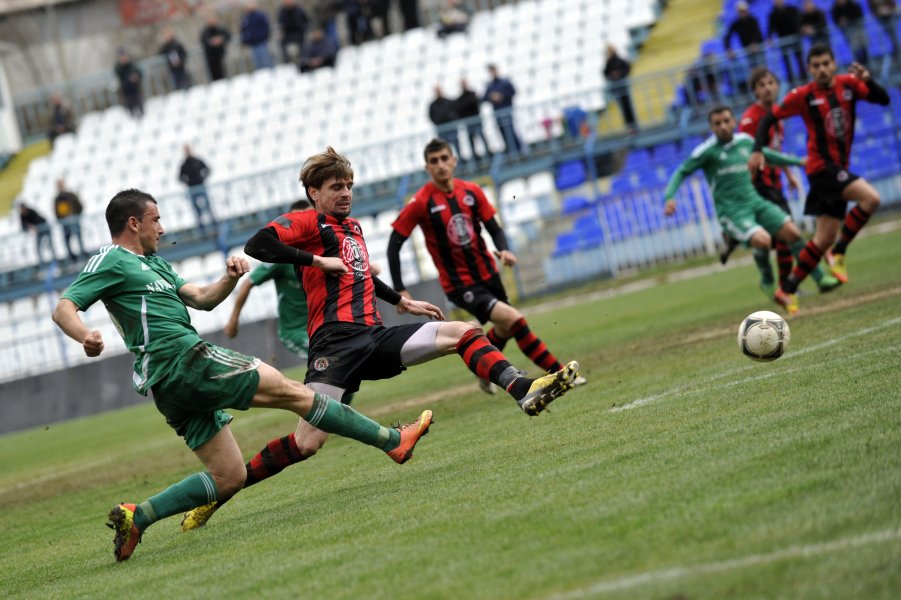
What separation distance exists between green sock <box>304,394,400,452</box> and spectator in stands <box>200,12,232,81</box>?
Result: 27898 mm

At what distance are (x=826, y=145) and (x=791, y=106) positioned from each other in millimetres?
547

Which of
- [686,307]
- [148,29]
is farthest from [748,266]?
[148,29]

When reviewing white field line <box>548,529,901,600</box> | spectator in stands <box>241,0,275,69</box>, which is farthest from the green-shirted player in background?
spectator in stands <box>241,0,275,69</box>

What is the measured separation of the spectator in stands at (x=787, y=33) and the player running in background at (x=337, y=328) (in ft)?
58.6

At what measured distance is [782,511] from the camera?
448cm

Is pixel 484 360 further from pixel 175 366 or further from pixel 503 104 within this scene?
pixel 503 104

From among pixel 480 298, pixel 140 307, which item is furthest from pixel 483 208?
pixel 140 307

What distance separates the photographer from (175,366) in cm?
667

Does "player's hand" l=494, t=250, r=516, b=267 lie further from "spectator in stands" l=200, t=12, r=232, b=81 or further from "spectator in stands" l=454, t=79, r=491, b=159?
"spectator in stands" l=200, t=12, r=232, b=81

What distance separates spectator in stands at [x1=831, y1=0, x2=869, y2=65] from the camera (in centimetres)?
2397

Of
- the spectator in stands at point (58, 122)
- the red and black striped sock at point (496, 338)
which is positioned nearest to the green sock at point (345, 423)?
the red and black striped sock at point (496, 338)

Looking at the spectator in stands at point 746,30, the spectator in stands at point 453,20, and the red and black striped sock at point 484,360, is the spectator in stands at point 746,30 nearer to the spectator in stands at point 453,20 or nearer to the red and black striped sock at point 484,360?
the spectator in stands at point 453,20

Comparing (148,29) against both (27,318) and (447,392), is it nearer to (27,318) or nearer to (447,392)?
(27,318)

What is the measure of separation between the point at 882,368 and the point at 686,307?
8.54 m
